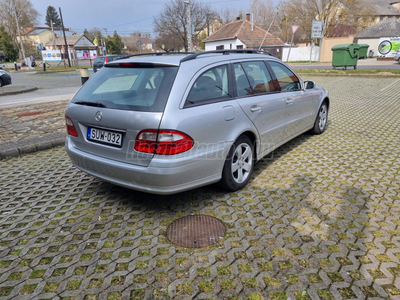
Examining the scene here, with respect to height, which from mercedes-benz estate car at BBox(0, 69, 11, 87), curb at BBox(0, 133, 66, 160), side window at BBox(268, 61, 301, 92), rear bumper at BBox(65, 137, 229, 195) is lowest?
curb at BBox(0, 133, 66, 160)

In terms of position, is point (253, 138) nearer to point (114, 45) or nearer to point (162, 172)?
point (162, 172)

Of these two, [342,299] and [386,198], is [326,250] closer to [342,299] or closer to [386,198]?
[342,299]

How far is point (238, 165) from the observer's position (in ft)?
Answer: 12.3

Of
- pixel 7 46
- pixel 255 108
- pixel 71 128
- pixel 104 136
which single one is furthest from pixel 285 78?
pixel 7 46

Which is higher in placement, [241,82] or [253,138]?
[241,82]

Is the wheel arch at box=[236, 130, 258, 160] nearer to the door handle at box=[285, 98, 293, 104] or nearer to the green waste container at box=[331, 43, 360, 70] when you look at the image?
the door handle at box=[285, 98, 293, 104]

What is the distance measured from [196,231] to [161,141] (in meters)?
1.01

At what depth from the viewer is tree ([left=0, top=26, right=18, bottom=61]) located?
57.2 metres

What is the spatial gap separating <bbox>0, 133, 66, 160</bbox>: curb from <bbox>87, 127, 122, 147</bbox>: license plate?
3.02 m

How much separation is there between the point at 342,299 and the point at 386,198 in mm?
1902

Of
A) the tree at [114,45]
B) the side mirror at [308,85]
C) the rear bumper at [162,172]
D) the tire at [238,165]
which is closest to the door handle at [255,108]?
the tire at [238,165]

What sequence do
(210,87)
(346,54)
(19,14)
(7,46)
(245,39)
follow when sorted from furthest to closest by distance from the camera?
(19,14)
(7,46)
(245,39)
(346,54)
(210,87)

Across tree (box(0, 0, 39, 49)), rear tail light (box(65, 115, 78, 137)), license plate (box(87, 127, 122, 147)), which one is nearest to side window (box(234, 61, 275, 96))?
license plate (box(87, 127, 122, 147))

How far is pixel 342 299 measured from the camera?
7.12 ft
